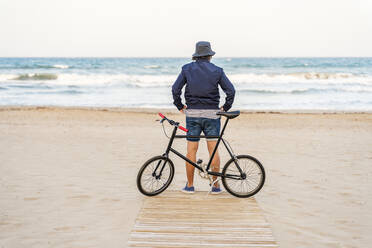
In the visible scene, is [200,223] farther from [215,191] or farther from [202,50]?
[202,50]

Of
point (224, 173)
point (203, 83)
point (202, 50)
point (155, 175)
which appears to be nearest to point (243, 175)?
point (224, 173)

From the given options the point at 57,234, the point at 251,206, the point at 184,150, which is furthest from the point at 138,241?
the point at 184,150

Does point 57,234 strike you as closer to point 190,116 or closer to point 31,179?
point 190,116

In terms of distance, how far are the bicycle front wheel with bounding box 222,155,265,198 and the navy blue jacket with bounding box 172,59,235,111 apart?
2.22 feet

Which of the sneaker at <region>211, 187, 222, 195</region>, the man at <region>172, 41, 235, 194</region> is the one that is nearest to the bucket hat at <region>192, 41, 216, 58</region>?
the man at <region>172, 41, 235, 194</region>

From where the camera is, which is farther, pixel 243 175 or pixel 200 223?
pixel 243 175

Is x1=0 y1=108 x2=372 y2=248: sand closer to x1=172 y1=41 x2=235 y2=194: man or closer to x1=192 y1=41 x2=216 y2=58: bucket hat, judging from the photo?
x1=172 y1=41 x2=235 y2=194: man

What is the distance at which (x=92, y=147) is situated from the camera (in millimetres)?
8195

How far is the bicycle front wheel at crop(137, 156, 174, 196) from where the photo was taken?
15.3ft

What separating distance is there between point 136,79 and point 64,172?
26821mm

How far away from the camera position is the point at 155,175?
4711 millimetres

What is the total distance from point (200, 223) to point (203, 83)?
1.52m

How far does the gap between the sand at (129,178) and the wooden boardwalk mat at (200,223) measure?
223mm

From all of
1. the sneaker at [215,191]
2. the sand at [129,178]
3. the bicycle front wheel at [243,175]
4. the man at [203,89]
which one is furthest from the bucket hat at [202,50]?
the sand at [129,178]
